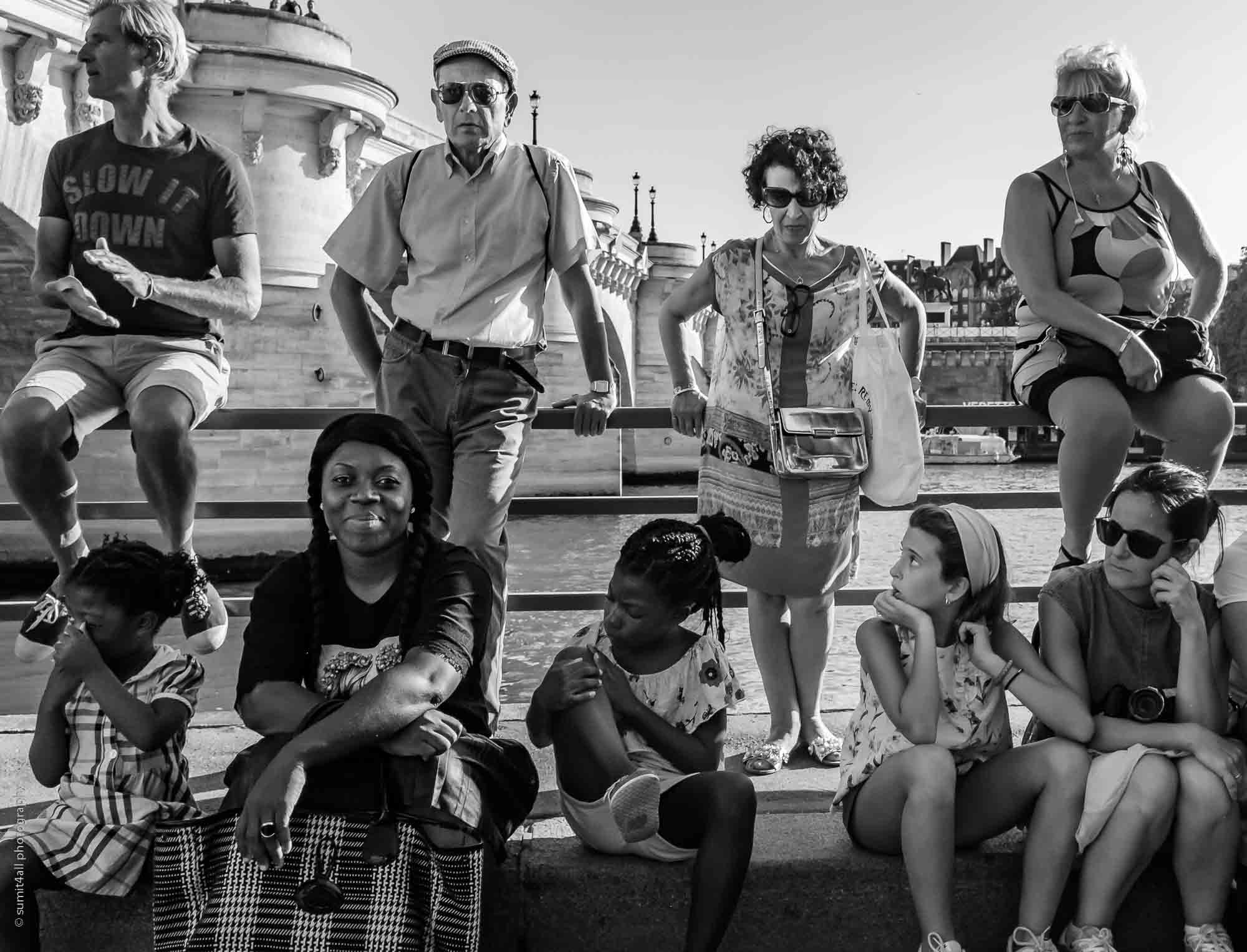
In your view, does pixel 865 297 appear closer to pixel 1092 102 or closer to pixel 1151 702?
pixel 1092 102

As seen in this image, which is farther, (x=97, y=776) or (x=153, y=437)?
(x=153, y=437)

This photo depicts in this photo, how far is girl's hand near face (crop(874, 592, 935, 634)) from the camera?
94.7 inches

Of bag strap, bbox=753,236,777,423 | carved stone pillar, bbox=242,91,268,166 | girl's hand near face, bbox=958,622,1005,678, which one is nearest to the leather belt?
bag strap, bbox=753,236,777,423

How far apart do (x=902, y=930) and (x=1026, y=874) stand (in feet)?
0.89

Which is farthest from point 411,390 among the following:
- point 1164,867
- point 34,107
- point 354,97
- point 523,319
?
point 354,97

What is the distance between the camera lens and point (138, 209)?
11.0ft

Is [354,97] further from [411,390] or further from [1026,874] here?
[1026,874]

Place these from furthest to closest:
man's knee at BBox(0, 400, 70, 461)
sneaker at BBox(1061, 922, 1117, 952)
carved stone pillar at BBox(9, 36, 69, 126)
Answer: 1. carved stone pillar at BBox(9, 36, 69, 126)
2. man's knee at BBox(0, 400, 70, 461)
3. sneaker at BBox(1061, 922, 1117, 952)

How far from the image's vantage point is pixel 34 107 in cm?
1346

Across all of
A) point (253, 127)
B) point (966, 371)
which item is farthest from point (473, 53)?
point (966, 371)

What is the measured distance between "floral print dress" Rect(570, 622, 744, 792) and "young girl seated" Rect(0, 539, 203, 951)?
2.47 feet

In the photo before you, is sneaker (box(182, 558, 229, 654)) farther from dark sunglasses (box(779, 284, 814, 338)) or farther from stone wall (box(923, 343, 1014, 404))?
stone wall (box(923, 343, 1014, 404))

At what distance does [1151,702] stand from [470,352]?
1682mm

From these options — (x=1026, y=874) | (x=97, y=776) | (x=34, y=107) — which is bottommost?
(x=1026, y=874)
